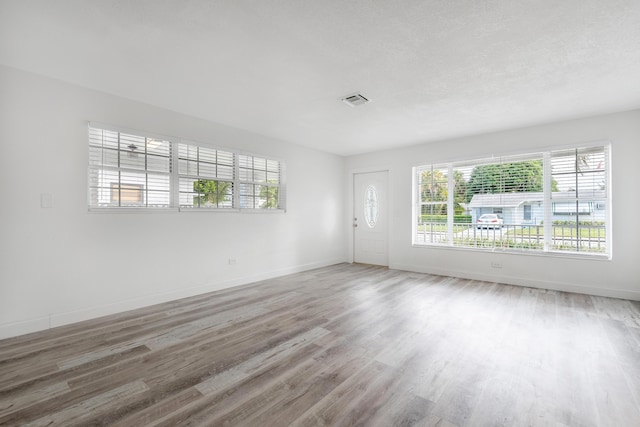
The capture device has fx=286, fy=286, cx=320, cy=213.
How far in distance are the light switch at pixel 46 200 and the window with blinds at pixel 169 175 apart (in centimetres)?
36

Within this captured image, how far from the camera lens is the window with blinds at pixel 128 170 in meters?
3.46

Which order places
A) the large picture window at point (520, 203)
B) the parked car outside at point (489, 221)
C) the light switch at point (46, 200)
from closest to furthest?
the light switch at point (46, 200) < the large picture window at point (520, 203) < the parked car outside at point (489, 221)

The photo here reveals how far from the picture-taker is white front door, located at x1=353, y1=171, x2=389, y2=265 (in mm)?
6613

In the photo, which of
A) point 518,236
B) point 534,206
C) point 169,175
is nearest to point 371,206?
point 518,236

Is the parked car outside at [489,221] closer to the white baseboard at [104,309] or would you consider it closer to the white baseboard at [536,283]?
the white baseboard at [536,283]

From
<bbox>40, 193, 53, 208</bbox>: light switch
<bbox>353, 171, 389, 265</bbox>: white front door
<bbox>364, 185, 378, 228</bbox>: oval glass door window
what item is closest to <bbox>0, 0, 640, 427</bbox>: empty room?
<bbox>40, 193, 53, 208</bbox>: light switch

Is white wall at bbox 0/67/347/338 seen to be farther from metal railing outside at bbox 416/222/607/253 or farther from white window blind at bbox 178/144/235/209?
metal railing outside at bbox 416/222/607/253

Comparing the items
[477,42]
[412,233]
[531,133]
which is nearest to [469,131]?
[531,133]

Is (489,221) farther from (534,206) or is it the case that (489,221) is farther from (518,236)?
(534,206)

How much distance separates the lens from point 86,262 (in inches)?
131

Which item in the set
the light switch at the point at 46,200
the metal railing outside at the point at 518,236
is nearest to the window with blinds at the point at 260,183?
the light switch at the point at 46,200

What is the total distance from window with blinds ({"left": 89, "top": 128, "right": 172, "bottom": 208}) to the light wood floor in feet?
4.69

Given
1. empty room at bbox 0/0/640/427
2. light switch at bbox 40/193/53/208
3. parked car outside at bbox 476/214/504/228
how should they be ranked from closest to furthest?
1. empty room at bbox 0/0/640/427
2. light switch at bbox 40/193/53/208
3. parked car outside at bbox 476/214/504/228

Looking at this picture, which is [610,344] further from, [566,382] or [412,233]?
[412,233]
